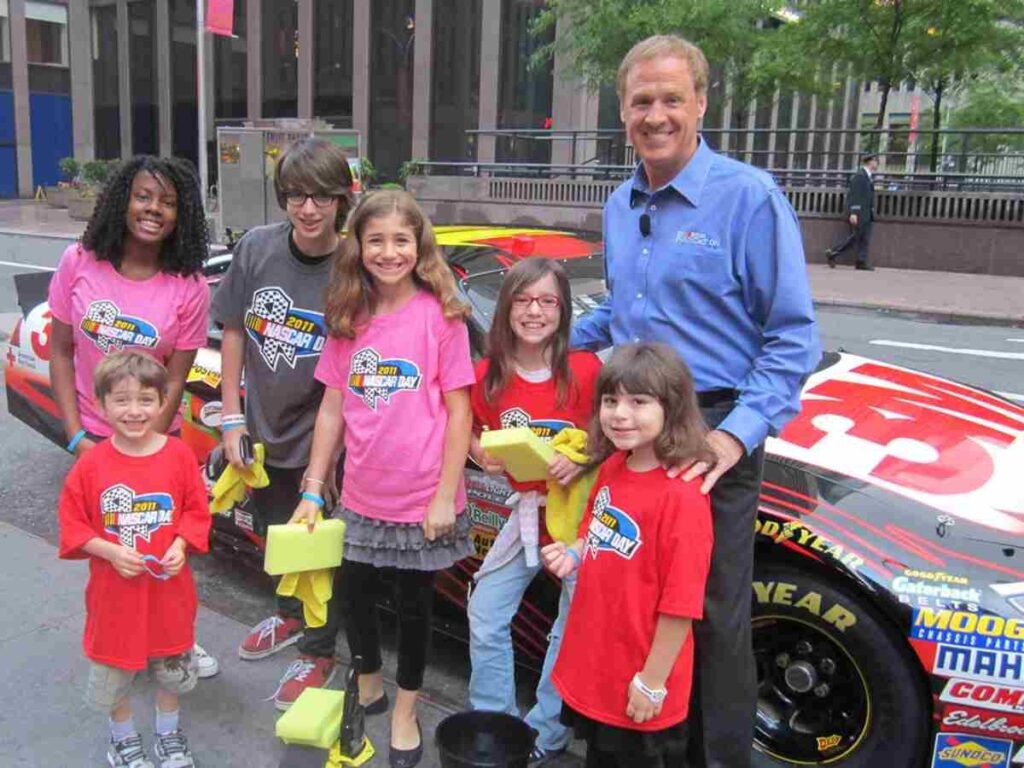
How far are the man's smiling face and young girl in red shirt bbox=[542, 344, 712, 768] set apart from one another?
1.55ft

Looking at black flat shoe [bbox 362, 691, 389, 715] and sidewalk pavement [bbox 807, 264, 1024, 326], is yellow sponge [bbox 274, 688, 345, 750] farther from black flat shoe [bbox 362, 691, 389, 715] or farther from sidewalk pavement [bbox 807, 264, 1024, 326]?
sidewalk pavement [bbox 807, 264, 1024, 326]

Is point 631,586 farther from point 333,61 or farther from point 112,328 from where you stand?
point 333,61

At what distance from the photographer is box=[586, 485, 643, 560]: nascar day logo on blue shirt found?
6.90 feet

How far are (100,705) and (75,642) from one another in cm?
89

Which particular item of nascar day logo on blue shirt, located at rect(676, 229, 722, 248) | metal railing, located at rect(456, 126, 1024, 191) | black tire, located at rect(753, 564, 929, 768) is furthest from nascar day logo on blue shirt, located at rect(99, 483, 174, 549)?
metal railing, located at rect(456, 126, 1024, 191)

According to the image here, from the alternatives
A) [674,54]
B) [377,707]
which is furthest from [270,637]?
[674,54]

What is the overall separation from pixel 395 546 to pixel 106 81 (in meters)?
38.8

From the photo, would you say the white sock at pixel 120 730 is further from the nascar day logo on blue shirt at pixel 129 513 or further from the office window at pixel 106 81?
the office window at pixel 106 81

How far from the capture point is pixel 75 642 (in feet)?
11.0

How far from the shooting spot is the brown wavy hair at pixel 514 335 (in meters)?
2.58

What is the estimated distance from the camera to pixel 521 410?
8.61 feet

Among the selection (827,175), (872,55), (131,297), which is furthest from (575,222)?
(131,297)

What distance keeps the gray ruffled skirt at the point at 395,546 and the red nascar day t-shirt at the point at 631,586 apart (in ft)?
1.74

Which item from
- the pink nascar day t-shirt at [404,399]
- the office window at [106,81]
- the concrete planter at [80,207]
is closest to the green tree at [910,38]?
the pink nascar day t-shirt at [404,399]
